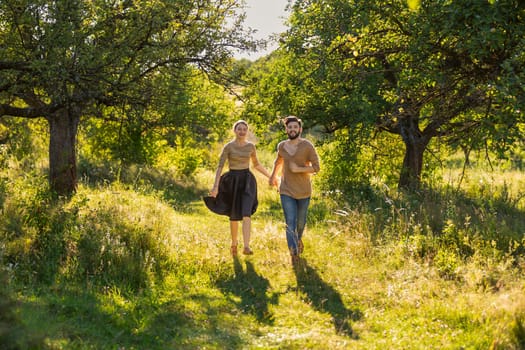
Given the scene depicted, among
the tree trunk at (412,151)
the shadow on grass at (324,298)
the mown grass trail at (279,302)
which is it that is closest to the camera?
the mown grass trail at (279,302)

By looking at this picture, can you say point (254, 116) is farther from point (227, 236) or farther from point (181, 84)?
point (227, 236)

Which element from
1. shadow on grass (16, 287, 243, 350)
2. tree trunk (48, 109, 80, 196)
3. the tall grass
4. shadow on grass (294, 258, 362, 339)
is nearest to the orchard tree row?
tree trunk (48, 109, 80, 196)

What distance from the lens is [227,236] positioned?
1041 centimetres

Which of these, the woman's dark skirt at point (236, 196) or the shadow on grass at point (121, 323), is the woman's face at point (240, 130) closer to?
the woman's dark skirt at point (236, 196)

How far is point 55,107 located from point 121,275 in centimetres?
392

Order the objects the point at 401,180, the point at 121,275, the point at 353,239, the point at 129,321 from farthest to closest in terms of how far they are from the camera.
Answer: the point at 401,180 → the point at 353,239 → the point at 121,275 → the point at 129,321

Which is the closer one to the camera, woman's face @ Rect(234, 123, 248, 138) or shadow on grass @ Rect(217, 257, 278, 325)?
shadow on grass @ Rect(217, 257, 278, 325)

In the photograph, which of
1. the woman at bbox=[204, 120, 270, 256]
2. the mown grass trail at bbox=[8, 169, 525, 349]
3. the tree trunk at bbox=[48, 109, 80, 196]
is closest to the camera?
the mown grass trail at bbox=[8, 169, 525, 349]

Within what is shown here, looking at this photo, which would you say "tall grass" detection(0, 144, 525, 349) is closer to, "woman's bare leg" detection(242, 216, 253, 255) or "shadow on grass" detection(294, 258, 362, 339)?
"shadow on grass" detection(294, 258, 362, 339)

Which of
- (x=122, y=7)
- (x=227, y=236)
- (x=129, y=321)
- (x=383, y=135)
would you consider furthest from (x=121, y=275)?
(x=383, y=135)

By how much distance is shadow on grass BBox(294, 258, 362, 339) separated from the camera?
19.4 ft

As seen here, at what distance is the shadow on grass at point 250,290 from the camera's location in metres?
6.36

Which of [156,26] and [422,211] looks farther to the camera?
[422,211]

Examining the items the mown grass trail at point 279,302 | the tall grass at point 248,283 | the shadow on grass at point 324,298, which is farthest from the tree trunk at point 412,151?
the shadow on grass at point 324,298
